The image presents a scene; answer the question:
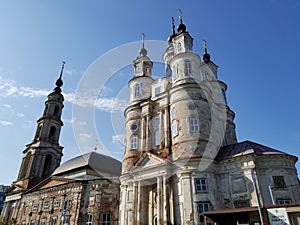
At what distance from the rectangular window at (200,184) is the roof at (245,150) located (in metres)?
3.19

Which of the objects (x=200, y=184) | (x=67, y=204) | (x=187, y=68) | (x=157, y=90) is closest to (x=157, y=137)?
(x=157, y=90)

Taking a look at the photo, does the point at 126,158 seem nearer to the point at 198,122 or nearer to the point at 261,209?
the point at 198,122

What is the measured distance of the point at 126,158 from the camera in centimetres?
2978

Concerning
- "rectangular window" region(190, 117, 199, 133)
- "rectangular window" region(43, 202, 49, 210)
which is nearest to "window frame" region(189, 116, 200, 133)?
"rectangular window" region(190, 117, 199, 133)

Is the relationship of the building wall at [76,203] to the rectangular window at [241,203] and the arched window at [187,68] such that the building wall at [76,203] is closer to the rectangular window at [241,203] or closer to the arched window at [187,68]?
the rectangular window at [241,203]

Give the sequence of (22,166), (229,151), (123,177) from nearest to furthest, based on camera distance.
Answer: (229,151), (123,177), (22,166)

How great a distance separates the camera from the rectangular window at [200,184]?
22.2m

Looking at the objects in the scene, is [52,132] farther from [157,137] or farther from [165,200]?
[165,200]

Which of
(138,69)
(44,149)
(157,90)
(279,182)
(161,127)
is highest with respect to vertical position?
(138,69)

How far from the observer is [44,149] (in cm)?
4784

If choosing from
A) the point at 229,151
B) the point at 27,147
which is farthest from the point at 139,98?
the point at 27,147

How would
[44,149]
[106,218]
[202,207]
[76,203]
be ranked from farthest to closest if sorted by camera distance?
1. [44,149]
2. [76,203]
3. [106,218]
4. [202,207]

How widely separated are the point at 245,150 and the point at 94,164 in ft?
85.3

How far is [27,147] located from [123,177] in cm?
3054
